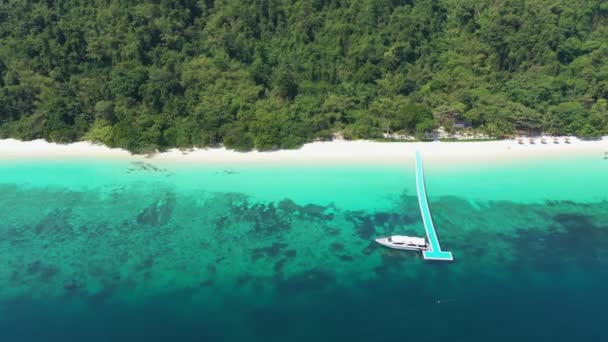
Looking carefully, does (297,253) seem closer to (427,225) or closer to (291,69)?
(427,225)

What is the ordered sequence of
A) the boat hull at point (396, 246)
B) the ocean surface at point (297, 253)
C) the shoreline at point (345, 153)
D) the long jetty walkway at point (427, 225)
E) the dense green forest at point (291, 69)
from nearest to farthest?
1. the ocean surface at point (297, 253)
2. the long jetty walkway at point (427, 225)
3. the boat hull at point (396, 246)
4. the shoreline at point (345, 153)
5. the dense green forest at point (291, 69)

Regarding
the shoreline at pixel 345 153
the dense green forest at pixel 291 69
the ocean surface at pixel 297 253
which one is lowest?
the ocean surface at pixel 297 253

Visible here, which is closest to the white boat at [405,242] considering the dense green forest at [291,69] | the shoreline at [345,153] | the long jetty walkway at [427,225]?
the long jetty walkway at [427,225]

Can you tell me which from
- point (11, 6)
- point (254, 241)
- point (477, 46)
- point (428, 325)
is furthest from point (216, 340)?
point (11, 6)

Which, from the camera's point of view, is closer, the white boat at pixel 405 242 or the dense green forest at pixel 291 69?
the white boat at pixel 405 242

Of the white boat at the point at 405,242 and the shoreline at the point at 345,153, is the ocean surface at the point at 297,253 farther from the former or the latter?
the shoreline at the point at 345,153

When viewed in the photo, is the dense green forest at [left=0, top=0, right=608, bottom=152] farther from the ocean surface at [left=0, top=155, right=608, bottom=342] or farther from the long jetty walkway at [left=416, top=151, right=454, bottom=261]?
the long jetty walkway at [left=416, top=151, right=454, bottom=261]
